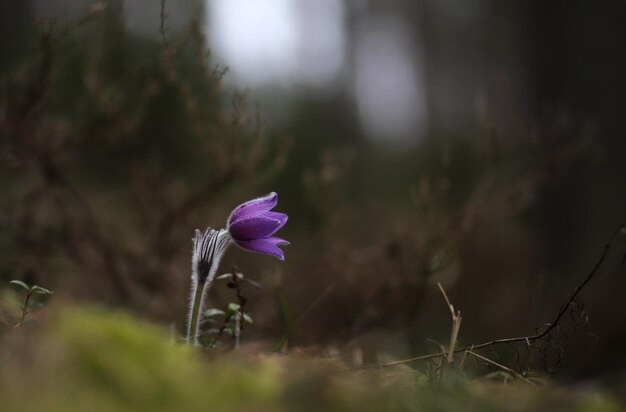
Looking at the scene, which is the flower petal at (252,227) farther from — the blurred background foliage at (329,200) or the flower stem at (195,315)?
the blurred background foliage at (329,200)

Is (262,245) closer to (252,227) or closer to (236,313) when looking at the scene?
(252,227)

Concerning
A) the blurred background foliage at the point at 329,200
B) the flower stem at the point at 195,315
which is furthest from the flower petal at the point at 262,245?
the blurred background foliage at the point at 329,200

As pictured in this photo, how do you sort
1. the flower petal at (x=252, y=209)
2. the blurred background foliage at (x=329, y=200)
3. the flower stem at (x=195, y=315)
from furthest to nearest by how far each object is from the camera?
the blurred background foliage at (x=329, y=200) → the flower petal at (x=252, y=209) → the flower stem at (x=195, y=315)

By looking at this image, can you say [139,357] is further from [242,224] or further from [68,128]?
[68,128]

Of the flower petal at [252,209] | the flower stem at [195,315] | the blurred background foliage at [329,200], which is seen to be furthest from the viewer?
the blurred background foliage at [329,200]

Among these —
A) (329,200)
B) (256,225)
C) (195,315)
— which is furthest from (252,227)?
(329,200)

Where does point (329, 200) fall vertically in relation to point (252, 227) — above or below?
above

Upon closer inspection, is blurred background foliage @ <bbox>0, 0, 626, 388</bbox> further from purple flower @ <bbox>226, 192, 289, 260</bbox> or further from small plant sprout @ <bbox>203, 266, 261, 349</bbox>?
purple flower @ <bbox>226, 192, 289, 260</bbox>

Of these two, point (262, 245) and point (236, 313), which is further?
point (236, 313)
